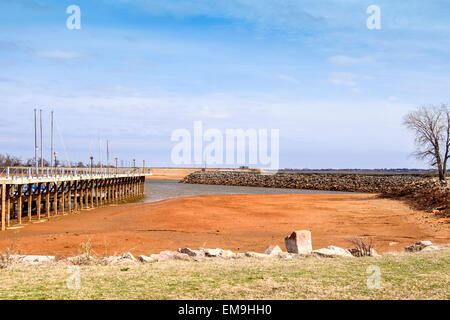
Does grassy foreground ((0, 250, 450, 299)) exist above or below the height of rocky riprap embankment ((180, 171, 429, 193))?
above

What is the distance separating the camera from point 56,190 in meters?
36.8

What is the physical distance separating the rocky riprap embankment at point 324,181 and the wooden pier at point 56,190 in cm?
3496

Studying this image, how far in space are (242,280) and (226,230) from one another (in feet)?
46.8

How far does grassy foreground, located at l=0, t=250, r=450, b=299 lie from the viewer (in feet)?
28.1

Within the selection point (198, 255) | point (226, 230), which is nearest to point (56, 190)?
point (226, 230)

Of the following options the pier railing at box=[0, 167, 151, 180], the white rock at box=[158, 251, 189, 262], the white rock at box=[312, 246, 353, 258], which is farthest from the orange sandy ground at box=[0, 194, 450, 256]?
the white rock at box=[312, 246, 353, 258]

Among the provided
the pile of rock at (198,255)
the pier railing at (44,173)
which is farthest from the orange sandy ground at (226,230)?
the pier railing at (44,173)

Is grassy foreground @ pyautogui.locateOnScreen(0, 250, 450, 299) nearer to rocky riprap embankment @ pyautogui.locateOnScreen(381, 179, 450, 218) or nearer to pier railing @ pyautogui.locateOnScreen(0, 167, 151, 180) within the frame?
rocky riprap embankment @ pyautogui.locateOnScreen(381, 179, 450, 218)

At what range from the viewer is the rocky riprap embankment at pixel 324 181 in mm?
84500

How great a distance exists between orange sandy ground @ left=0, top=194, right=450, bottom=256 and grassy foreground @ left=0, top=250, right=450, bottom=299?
15.5 feet
